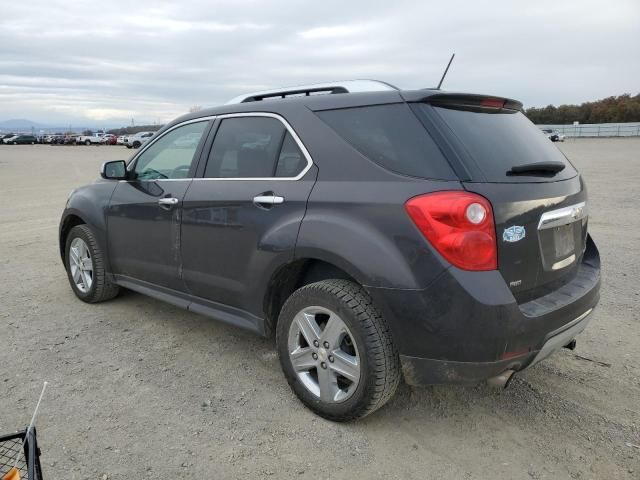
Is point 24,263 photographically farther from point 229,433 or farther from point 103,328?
point 229,433

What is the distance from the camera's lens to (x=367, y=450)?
9.04 ft

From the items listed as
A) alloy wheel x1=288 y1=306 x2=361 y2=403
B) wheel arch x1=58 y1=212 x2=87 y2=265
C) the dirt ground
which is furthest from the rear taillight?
wheel arch x1=58 y1=212 x2=87 y2=265

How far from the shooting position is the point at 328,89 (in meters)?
3.37

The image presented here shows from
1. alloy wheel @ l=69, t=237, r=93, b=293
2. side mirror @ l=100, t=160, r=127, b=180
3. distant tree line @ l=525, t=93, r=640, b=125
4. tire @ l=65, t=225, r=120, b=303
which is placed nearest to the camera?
side mirror @ l=100, t=160, r=127, b=180

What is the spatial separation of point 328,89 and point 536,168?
133 cm

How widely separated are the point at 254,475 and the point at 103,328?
2.32m

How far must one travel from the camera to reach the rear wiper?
275cm

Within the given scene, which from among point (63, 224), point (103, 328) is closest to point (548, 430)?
point (103, 328)

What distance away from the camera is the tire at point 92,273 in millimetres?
4703

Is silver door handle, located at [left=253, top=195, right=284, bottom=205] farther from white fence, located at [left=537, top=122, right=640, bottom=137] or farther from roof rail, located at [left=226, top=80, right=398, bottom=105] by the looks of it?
white fence, located at [left=537, top=122, right=640, bottom=137]

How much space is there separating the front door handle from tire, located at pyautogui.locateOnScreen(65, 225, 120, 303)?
1113 millimetres

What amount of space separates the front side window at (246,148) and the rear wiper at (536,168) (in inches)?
53.1

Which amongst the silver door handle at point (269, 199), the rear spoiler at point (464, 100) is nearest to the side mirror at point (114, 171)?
the silver door handle at point (269, 199)

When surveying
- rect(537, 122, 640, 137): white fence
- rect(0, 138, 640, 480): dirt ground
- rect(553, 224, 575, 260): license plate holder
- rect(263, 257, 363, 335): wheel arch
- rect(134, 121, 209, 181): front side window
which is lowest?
rect(537, 122, 640, 137): white fence
